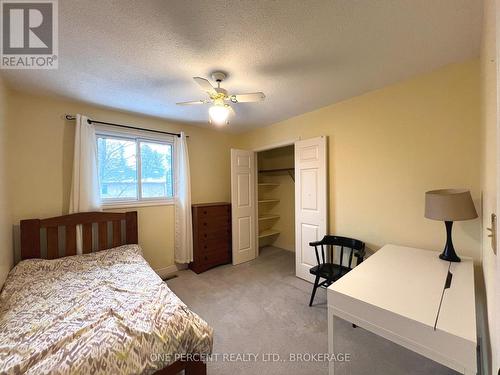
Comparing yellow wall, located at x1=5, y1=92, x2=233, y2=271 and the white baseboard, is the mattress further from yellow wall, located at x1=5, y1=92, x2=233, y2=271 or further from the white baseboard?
the white baseboard

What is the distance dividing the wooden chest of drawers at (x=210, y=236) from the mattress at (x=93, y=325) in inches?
53.7

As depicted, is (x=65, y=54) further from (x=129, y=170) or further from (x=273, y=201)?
(x=273, y=201)

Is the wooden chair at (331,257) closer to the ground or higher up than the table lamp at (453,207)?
closer to the ground

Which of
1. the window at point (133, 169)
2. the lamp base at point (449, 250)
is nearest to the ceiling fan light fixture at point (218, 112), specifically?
the window at point (133, 169)

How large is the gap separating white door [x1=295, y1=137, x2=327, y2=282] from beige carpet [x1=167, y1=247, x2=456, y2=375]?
36 centimetres

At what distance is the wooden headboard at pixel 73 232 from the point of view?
2240 mm

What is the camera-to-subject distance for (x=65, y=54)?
5.29 feet

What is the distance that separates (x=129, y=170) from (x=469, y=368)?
3.55m

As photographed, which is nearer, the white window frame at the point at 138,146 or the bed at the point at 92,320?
the bed at the point at 92,320

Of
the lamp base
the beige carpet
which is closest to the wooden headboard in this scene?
the beige carpet

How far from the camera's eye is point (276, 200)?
14.9ft

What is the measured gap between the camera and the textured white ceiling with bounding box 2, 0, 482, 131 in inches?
48.6

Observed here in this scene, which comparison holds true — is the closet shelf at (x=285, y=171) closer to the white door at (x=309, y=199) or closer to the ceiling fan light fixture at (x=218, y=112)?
the white door at (x=309, y=199)

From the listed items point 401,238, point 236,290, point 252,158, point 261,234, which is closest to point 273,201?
point 261,234
